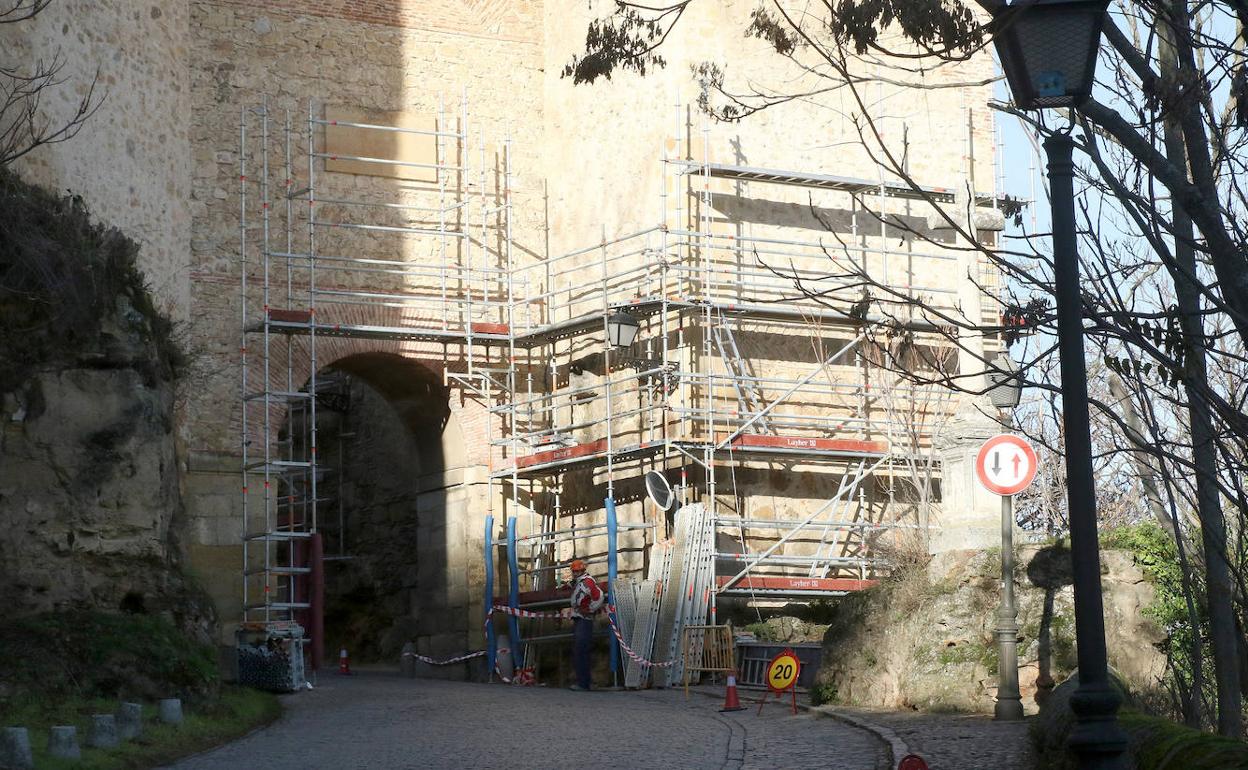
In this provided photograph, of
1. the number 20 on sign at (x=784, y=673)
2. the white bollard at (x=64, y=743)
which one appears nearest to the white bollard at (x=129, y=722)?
the white bollard at (x=64, y=743)

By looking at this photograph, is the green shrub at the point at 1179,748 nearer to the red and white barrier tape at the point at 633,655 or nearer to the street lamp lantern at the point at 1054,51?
the street lamp lantern at the point at 1054,51

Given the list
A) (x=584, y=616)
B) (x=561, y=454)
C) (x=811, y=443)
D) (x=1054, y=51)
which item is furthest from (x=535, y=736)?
(x=561, y=454)

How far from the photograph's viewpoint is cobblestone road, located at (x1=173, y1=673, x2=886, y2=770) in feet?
36.9

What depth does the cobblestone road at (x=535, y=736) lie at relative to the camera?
1124 centimetres

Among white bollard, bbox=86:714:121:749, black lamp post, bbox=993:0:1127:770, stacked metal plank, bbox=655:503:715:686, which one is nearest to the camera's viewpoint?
black lamp post, bbox=993:0:1127:770

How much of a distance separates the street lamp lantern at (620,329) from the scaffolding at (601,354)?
52cm

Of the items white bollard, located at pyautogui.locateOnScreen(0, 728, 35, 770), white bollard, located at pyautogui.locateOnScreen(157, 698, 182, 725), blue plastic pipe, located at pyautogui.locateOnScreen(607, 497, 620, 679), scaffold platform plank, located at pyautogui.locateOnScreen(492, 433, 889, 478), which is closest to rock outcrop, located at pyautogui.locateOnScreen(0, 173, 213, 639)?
white bollard, located at pyautogui.locateOnScreen(157, 698, 182, 725)

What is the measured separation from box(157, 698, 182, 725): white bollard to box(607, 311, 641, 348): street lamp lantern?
897 cm

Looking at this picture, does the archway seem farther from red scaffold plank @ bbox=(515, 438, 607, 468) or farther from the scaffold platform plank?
the scaffold platform plank

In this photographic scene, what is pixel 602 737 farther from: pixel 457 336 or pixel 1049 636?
pixel 457 336

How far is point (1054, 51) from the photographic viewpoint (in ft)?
22.1

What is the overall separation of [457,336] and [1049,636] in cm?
1170

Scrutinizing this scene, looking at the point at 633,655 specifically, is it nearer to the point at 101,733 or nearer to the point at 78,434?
the point at 78,434

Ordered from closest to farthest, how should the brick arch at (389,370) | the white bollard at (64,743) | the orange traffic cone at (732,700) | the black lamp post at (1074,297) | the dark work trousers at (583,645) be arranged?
the black lamp post at (1074,297)
the white bollard at (64,743)
the orange traffic cone at (732,700)
the dark work trousers at (583,645)
the brick arch at (389,370)
